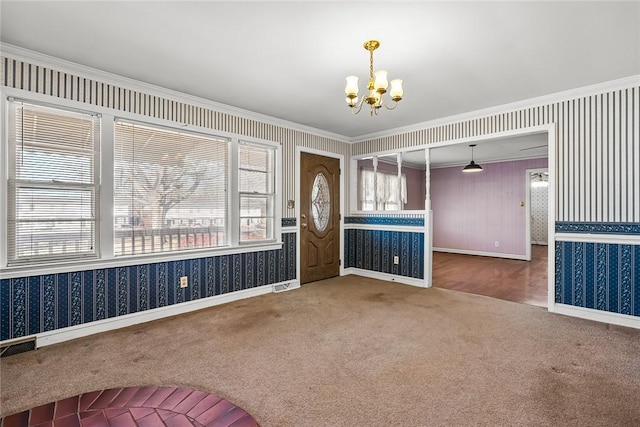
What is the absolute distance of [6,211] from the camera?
2.69 m

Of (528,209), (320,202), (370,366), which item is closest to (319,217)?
(320,202)

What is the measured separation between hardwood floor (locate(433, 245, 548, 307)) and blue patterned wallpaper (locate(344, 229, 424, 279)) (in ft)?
1.83

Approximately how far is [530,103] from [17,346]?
5867 mm

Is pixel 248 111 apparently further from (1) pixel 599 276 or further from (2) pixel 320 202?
(1) pixel 599 276

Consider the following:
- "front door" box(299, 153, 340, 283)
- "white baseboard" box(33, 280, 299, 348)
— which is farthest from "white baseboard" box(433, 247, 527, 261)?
"white baseboard" box(33, 280, 299, 348)

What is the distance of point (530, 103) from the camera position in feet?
12.8

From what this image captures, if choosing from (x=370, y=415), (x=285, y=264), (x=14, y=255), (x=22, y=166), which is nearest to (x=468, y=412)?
(x=370, y=415)

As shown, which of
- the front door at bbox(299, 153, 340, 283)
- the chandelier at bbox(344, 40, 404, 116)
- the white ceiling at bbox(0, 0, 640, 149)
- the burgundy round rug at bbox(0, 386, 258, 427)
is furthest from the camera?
the front door at bbox(299, 153, 340, 283)

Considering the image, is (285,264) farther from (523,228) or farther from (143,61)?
(523,228)

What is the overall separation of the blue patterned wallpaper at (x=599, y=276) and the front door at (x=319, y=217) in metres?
3.23

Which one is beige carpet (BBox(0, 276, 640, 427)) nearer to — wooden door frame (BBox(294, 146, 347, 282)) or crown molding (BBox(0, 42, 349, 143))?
wooden door frame (BBox(294, 146, 347, 282))

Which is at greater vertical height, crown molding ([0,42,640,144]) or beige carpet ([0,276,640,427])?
crown molding ([0,42,640,144])

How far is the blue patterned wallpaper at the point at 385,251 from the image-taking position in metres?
5.11

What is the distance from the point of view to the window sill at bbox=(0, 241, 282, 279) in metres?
2.76
